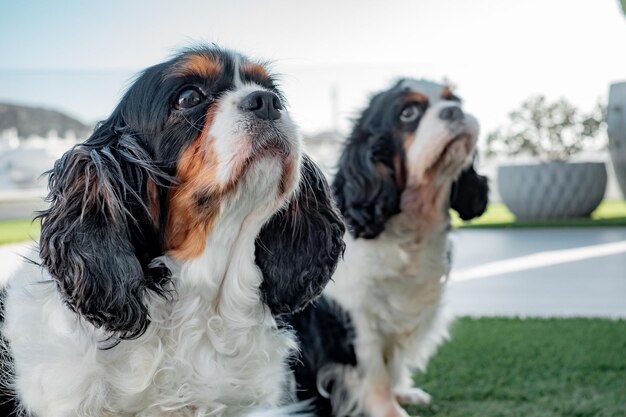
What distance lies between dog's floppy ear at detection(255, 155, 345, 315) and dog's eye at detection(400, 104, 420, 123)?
2.39 feet

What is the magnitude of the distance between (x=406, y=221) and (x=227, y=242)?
1.06 meters

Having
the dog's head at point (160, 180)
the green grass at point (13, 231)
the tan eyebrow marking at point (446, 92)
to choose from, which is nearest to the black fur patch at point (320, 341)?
the tan eyebrow marking at point (446, 92)

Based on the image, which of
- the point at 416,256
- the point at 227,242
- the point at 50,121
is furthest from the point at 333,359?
the point at 50,121

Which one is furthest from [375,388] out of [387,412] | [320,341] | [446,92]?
[446,92]

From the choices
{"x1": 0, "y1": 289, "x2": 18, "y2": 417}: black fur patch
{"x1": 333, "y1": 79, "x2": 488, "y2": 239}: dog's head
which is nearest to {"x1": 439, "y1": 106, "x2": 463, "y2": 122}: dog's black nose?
{"x1": 333, "y1": 79, "x2": 488, "y2": 239}: dog's head

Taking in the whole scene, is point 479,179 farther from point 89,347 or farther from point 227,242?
point 89,347

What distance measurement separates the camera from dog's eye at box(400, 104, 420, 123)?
8.07 ft

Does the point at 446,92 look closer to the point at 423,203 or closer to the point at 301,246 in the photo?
the point at 423,203

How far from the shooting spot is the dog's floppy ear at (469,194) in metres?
2.71

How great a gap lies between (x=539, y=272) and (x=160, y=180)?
187 inches

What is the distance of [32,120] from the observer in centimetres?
1047

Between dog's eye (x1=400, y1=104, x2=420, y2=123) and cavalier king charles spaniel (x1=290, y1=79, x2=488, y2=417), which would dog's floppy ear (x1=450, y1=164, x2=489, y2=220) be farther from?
dog's eye (x1=400, y1=104, x2=420, y2=123)

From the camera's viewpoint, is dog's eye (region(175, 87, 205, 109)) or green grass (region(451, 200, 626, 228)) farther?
green grass (region(451, 200, 626, 228))

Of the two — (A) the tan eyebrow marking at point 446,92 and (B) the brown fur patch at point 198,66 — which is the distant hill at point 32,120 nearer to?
(A) the tan eyebrow marking at point 446,92
